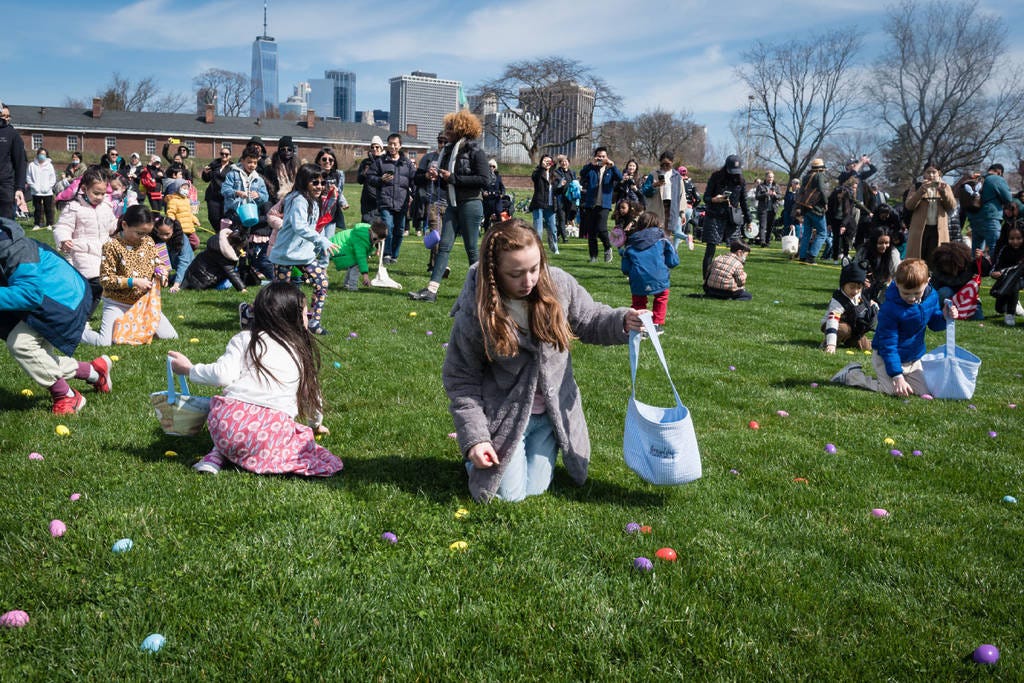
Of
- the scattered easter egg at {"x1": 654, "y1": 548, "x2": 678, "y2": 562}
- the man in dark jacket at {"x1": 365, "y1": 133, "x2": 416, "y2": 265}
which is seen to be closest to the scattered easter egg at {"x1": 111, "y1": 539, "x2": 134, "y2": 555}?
the scattered easter egg at {"x1": 654, "y1": 548, "x2": 678, "y2": 562}

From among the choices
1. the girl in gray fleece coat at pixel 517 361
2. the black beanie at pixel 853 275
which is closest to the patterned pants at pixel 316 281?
the girl in gray fleece coat at pixel 517 361

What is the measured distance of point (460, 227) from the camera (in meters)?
10.1

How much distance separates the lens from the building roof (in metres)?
65.8

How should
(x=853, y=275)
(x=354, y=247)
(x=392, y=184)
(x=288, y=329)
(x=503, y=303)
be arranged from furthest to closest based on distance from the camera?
(x=392, y=184) → (x=354, y=247) → (x=853, y=275) → (x=288, y=329) → (x=503, y=303)

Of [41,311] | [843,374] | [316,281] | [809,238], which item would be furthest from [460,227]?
[809,238]

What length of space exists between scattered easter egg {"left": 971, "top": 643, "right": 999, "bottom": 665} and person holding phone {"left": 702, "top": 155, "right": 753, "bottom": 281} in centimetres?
996

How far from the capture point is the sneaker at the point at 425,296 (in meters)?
10.2

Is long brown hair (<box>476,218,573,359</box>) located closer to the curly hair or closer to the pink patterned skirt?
the pink patterned skirt

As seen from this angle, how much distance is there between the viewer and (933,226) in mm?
12023

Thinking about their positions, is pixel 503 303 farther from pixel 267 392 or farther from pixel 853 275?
pixel 853 275

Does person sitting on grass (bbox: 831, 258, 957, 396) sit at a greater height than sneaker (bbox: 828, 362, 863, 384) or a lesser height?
greater

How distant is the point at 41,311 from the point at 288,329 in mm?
1896

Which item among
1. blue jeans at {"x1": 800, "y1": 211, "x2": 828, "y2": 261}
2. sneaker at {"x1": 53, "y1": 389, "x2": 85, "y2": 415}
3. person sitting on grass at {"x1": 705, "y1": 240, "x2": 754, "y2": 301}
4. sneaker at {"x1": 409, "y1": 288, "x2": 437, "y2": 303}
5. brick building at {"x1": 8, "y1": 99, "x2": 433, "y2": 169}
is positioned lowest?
sneaker at {"x1": 53, "y1": 389, "x2": 85, "y2": 415}

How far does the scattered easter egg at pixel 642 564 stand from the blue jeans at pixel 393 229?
10565 mm
